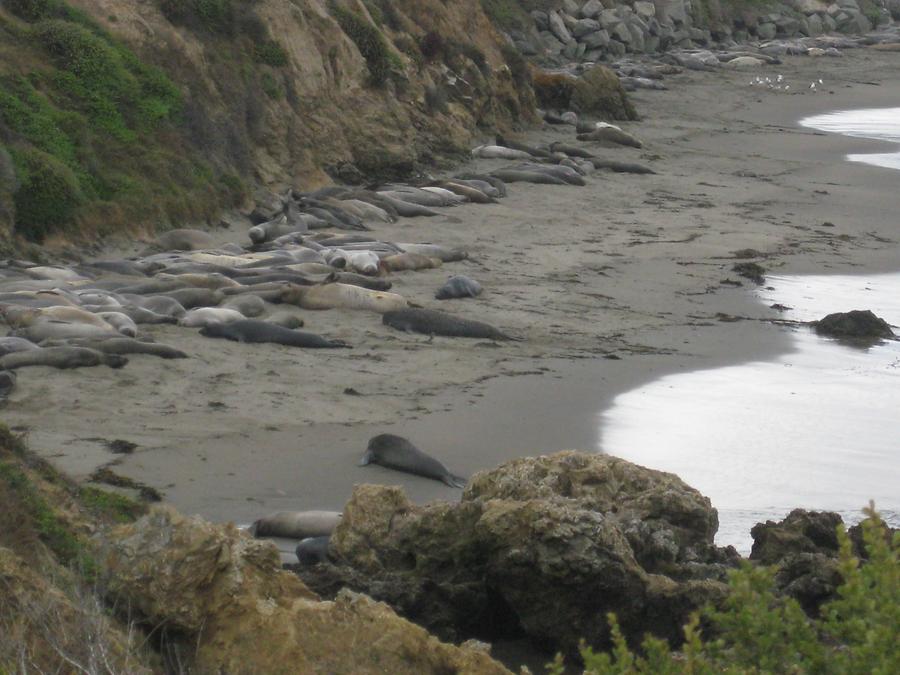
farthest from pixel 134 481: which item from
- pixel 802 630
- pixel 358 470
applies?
pixel 802 630

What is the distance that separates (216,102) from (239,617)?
1252 cm

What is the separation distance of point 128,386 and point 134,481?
1928 mm

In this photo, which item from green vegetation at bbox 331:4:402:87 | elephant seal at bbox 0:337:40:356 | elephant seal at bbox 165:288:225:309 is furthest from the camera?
green vegetation at bbox 331:4:402:87

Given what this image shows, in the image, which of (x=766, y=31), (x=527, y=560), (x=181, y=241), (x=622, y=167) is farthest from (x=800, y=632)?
(x=766, y=31)

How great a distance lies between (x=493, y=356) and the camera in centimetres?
970

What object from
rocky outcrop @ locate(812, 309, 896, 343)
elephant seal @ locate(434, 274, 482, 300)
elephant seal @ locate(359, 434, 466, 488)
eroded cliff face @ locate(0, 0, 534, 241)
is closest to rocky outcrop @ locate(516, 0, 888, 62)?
eroded cliff face @ locate(0, 0, 534, 241)

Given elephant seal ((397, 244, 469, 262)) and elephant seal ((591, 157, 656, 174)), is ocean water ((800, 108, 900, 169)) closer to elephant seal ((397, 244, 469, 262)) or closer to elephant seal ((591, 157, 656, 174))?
elephant seal ((591, 157, 656, 174))

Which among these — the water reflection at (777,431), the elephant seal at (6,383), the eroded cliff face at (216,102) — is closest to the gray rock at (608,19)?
the eroded cliff face at (216,102)

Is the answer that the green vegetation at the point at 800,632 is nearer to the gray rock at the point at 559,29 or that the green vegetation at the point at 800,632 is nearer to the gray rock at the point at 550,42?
the gray rock at the point at 550,42

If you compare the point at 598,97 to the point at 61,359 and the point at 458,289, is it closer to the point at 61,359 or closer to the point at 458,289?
the point at 458,289

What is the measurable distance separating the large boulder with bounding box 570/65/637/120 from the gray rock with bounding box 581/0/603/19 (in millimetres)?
16090

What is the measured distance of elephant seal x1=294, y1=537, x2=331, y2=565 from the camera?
18.2 ft

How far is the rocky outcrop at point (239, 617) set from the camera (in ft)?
12.5

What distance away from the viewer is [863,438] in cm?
833
